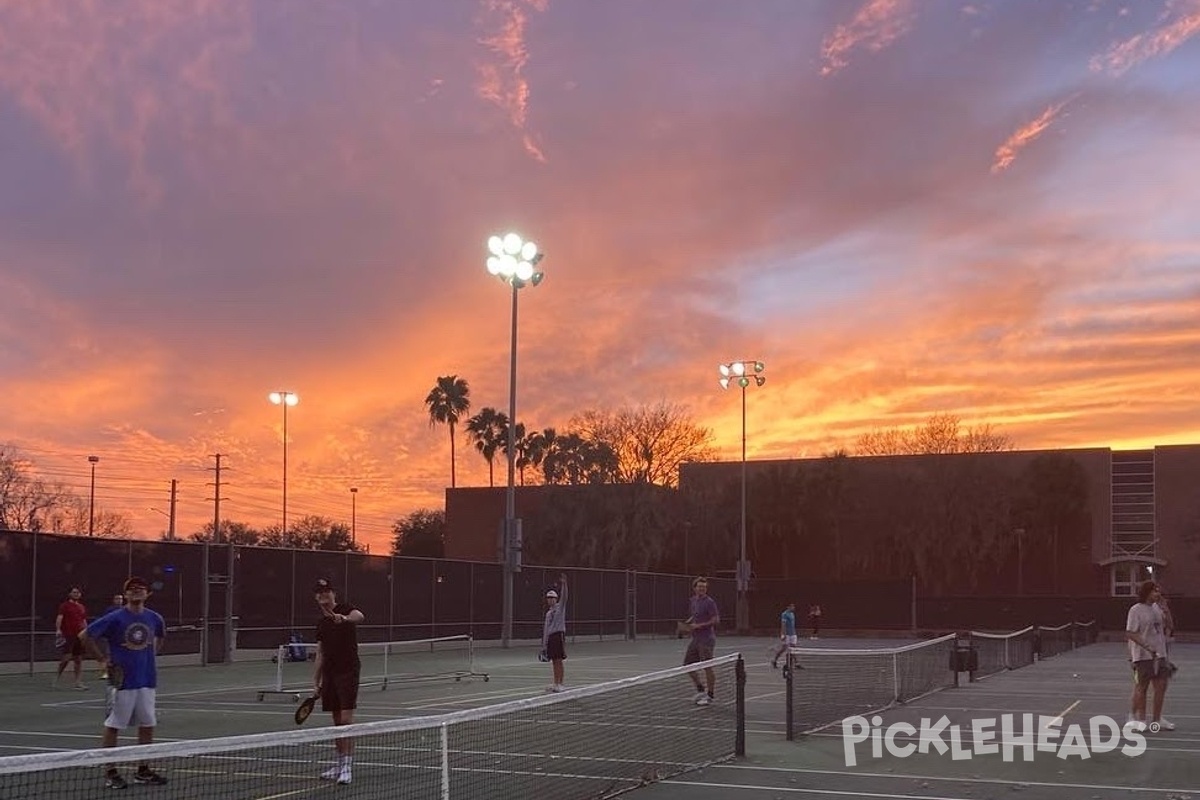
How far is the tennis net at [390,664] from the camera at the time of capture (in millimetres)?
21578

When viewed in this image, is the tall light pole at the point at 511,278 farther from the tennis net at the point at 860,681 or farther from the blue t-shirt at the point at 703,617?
the blue t-shirt at the point at 703,617

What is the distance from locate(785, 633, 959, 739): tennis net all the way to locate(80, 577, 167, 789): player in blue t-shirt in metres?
6.50

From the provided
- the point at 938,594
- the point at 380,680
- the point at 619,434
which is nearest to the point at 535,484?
the point at 619,434

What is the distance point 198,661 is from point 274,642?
8.91 feet

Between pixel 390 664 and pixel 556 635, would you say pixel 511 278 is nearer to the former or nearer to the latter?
pixel 390 664

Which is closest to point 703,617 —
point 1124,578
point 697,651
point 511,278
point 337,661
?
point 697,651

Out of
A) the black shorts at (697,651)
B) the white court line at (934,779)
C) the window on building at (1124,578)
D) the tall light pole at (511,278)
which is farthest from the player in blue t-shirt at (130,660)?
the window on building at (1124,578)

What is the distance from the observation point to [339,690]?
11.7 metres

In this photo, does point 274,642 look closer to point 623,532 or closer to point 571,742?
point 571,742

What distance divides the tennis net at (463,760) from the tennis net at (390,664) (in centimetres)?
572

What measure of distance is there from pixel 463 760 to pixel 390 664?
59.1ft

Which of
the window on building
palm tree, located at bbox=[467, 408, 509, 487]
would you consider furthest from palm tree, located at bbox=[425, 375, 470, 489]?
the window on building

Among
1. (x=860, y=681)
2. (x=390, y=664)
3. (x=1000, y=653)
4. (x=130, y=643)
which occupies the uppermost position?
(x=130, y=643)

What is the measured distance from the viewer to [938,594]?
69.6m
